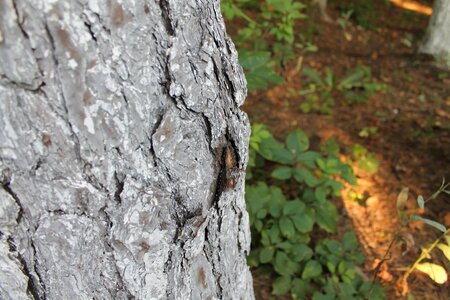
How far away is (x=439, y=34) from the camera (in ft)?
14.3

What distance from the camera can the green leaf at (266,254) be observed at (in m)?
2.18

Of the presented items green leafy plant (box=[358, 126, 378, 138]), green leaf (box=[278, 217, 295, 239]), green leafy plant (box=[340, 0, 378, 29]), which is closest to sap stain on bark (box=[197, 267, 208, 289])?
green leaf (box=[278, 217, 295, 239])

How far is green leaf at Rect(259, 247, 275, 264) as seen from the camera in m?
2.18

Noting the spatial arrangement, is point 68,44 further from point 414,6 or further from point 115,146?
point 414,6

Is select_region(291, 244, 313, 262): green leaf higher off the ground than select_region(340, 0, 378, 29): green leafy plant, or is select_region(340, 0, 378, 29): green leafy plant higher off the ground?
select_region(340, 0, 378, 29): green leafy plant

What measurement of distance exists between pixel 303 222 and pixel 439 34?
3.27 metres

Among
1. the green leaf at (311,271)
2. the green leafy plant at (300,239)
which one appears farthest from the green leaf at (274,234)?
the green leaf at (311,271)

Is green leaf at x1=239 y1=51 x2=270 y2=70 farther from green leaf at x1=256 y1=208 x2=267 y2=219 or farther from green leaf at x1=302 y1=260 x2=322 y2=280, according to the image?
green leaf at x1=302 y1=260 x2=322 y2=280

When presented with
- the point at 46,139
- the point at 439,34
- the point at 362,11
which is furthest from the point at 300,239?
the point at 362,11

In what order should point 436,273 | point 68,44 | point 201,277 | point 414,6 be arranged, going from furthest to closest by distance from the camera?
point 414,6 → point 436,273 → point 201,277 → point 68,44

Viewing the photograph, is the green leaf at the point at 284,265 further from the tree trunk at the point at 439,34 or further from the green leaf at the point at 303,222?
the tree trunk at the point at 439,34

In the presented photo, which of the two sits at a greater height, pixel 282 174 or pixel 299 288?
pixel 282 174

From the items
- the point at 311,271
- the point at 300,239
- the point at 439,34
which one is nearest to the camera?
the point at 311,271

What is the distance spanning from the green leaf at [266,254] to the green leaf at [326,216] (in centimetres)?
33
